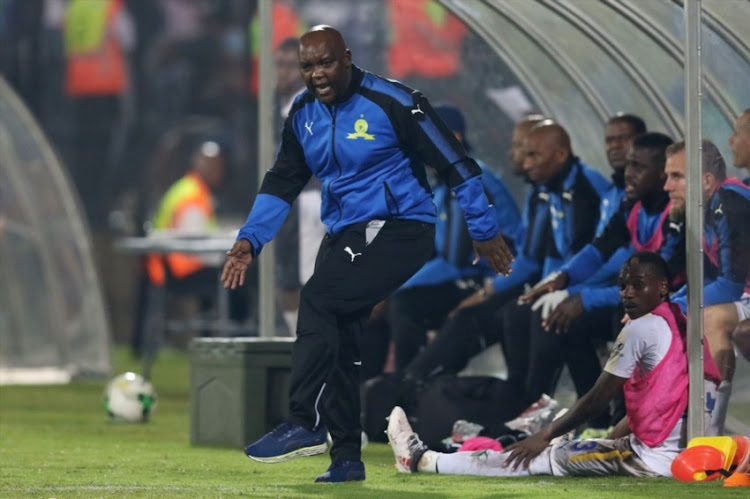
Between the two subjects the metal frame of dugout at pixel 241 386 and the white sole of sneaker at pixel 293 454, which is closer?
the white sole of sneaker at pixel 293 454

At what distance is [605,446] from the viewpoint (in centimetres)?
790

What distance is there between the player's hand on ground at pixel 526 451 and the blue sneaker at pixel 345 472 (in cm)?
67

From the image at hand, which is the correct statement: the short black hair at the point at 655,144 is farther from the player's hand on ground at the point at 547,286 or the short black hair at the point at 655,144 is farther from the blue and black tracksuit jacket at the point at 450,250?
the blue and black tracksuit jacket at the point at 450,250

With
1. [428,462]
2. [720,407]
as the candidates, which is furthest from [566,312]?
[428,462]

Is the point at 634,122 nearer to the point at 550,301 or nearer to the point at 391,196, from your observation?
the point at 550,301

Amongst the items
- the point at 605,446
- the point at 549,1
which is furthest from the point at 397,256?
the point at 549,1

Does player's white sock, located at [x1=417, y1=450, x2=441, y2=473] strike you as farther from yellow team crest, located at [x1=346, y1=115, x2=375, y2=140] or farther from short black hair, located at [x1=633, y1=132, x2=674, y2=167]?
short black hair, located at [x1=633, y1=132, x2=674, y2=167]

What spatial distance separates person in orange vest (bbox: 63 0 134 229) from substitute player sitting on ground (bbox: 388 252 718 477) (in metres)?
17.7

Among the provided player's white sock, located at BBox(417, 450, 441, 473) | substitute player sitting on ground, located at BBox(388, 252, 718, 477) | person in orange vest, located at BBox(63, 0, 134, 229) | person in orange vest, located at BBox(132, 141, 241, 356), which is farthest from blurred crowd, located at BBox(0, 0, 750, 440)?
person in orange vest, located at BBox(63, 0, 134, 229)

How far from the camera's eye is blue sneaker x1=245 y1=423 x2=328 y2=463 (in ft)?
24.2

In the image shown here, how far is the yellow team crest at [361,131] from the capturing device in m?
7.57

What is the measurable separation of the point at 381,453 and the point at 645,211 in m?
1.89

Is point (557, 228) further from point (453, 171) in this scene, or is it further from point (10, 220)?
point (10, 220)

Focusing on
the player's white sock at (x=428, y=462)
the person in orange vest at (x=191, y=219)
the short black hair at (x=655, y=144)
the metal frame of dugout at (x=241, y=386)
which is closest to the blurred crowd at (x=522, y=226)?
the short black hair at (x=655, y=144)
